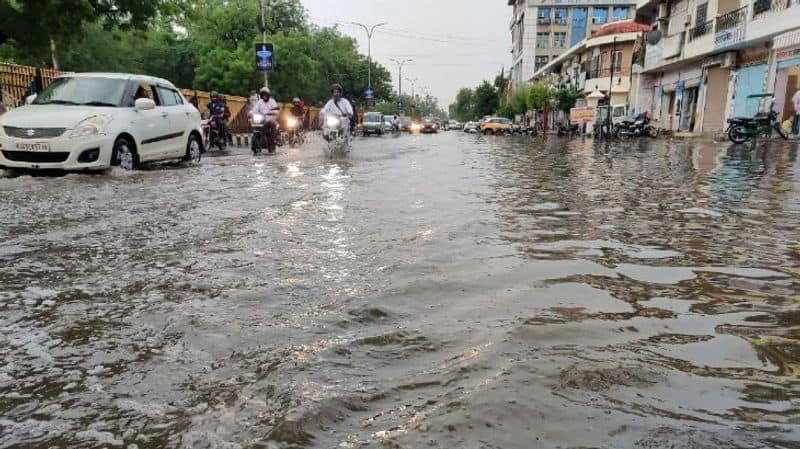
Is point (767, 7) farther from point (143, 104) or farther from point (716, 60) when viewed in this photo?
point (143, 104)

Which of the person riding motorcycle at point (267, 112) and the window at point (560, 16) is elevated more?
the window at point (560, 16)

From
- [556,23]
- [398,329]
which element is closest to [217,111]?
[398,329]

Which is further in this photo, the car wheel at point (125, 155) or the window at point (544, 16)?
the window at point (544, 16)

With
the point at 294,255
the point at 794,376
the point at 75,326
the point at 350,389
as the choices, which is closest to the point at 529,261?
the point at 294,255

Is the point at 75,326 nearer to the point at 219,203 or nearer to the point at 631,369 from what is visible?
the point at 631,369

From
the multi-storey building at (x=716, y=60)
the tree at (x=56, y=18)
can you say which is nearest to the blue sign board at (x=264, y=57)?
the tree at (x=56, y=18)

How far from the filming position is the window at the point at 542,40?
253ft

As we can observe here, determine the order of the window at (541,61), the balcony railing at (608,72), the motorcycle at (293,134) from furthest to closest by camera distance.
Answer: the window at (541,61)
the balcony railing at (608,72)
the motorcycle at (293,134)

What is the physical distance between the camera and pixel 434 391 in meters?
1.85

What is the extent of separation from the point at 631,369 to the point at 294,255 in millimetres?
2241

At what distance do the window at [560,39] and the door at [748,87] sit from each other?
2213 inches

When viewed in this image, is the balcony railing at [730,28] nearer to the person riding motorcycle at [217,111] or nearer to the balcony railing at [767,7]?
the balcony railing at [767,7]

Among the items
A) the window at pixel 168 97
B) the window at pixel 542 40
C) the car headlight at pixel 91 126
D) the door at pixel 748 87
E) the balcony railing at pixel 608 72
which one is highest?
the window at pixel 542 40

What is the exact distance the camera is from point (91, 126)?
8.00 m
